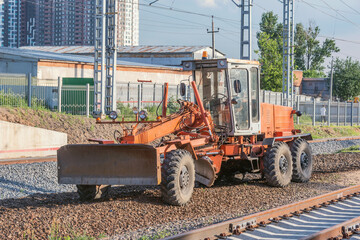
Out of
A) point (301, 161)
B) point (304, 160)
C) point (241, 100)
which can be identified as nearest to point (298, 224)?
point (241, 100)

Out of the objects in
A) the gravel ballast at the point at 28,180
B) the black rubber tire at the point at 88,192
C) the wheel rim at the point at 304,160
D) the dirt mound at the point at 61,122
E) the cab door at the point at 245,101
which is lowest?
the gravel ballast at the point at 28,180

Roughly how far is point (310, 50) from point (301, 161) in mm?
92511

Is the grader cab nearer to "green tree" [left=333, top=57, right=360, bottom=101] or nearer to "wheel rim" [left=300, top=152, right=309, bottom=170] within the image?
"wheel rim" [left=300, top=152, right=309, bottom=170]

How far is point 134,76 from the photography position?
39.9 meters

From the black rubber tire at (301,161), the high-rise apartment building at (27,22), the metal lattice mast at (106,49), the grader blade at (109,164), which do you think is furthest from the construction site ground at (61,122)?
the high-rise apartment building at (27,22)

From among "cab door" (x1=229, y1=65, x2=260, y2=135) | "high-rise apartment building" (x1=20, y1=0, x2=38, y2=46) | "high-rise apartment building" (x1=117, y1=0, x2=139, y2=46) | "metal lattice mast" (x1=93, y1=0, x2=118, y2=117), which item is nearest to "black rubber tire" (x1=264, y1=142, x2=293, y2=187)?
"cab door" (x1=229, y1=65, x2=260, y2=135)

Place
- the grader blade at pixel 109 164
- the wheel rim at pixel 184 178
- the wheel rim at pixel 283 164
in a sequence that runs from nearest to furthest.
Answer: the grader blade at pixel 109 164, the wheel rim at pixel 184 178, the wheel rim at pixel 283 164

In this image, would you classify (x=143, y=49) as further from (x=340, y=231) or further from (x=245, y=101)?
(x=340, y=231)

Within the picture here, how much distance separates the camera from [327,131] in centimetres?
3994

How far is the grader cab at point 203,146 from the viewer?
10797 millimetres

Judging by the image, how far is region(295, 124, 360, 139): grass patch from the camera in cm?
3741

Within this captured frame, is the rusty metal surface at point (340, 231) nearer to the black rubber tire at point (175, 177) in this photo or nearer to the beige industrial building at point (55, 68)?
the black rubber tire at point (175, 177)

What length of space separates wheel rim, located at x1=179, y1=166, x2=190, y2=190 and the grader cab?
0.5 inches

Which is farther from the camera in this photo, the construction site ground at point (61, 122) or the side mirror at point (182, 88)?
the construction site ground at point (61, 122)
